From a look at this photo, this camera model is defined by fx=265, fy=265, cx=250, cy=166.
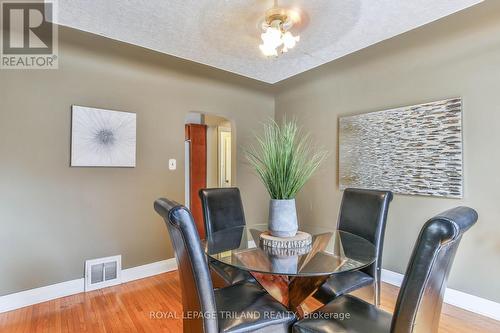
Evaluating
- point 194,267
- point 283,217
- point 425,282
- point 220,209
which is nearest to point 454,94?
point 283,217

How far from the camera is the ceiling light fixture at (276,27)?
5.88ft

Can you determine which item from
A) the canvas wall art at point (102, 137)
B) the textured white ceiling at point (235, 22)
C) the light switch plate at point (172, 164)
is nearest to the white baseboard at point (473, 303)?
the textured white ceiling at point (235, 22)

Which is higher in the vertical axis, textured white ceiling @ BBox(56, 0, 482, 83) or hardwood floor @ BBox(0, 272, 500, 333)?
textured white ceiling @ BBox(56, 0, 482, 83)

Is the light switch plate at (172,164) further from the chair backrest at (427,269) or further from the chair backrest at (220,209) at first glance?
the chair backrest at (427,269)

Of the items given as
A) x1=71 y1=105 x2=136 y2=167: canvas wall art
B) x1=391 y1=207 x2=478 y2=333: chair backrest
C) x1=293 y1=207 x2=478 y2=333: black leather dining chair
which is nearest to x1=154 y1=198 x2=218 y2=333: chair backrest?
x1=293 y1=207 x2=478 y2=333: black leather dining chair

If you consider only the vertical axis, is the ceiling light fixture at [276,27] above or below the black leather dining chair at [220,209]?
above

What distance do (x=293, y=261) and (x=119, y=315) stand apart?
1.60m

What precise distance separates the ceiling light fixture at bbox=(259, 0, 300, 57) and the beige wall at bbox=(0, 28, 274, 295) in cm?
128

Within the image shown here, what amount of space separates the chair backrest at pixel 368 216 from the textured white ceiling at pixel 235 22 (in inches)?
51.6

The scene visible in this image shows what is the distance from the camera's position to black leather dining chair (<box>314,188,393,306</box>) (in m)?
1.70

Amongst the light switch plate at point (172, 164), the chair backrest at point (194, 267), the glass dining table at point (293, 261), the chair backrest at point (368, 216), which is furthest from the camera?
the light switch plate at point (172, 164)

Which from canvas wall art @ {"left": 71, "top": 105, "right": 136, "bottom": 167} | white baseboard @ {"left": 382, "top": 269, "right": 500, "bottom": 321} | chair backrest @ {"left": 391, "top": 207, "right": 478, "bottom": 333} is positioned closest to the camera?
chair backrest @ {"left": 391, "top": 207, "right": 478, "bottom": 333}

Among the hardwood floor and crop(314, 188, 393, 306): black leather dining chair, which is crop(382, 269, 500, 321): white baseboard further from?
crop(314, 188, 393, 306): black leather dining chair

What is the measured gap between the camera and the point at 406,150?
261 centimetres
